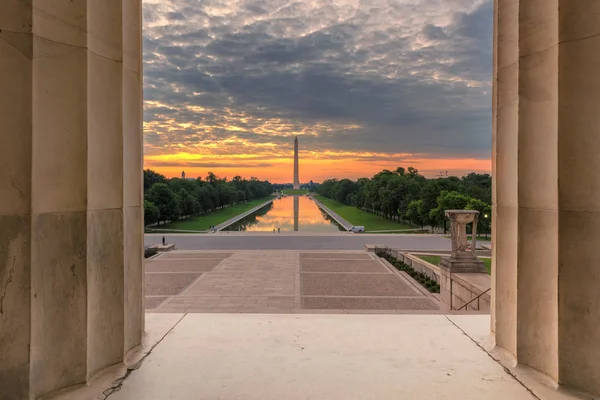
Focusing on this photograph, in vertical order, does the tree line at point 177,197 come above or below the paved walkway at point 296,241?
above

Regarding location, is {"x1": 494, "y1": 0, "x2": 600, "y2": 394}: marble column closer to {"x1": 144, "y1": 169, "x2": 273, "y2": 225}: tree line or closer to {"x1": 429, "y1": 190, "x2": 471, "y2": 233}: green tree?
{"x1": 429, "y1": 190, "x2": 471, "y2": 233}: green tree

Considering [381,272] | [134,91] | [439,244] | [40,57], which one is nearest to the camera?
[40,57]

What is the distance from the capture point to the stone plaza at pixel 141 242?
305 centimetres

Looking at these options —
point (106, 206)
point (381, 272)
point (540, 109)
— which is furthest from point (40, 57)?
point (381, 272)

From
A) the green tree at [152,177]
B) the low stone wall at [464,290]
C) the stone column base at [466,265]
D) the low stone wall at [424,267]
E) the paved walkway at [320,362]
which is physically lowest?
the low stone wall at [424,267]

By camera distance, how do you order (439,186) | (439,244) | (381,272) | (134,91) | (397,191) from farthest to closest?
(397,191) < (439,186) < (439,244) < (381,272) < (134,91)

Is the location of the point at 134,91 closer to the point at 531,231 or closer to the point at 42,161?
the point at 42,161

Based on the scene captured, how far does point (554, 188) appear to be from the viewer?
131 inches

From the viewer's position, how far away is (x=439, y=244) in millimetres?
34312

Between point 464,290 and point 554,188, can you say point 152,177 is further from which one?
point 554,188

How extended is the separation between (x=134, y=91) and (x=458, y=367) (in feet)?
13.1

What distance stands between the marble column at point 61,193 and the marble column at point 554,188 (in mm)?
3587

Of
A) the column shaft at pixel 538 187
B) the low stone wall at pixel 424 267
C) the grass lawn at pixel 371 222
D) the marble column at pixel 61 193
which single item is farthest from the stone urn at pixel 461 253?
the grass lawn at pixel 371 222

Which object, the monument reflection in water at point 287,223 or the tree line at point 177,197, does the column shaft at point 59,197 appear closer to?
the monument reflection in water at point 287,223
